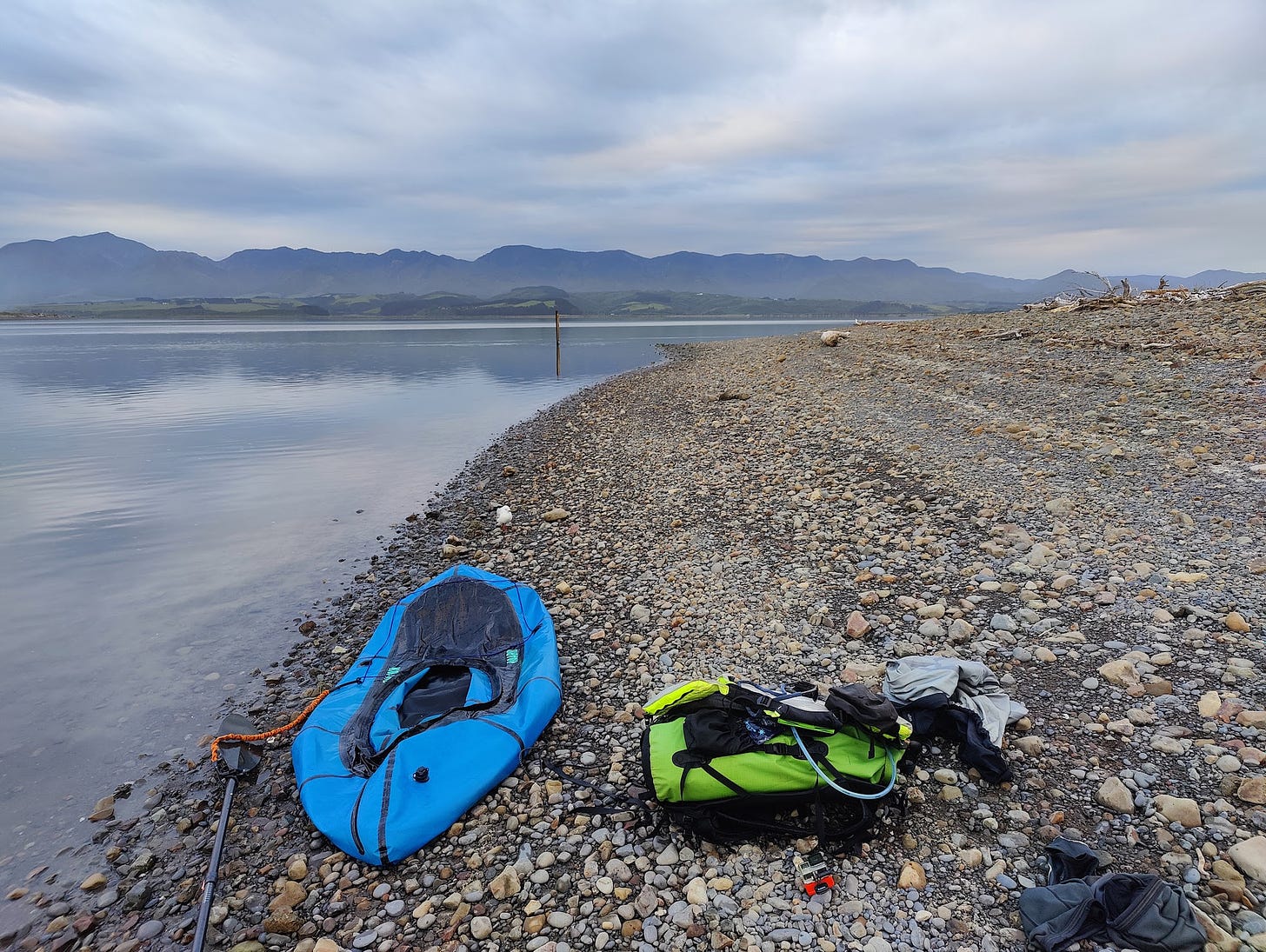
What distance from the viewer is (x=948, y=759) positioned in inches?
176

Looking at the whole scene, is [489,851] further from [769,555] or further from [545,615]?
[769,555]

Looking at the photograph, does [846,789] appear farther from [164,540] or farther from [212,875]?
[164,540]

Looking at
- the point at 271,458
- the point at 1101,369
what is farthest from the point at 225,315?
the point at 1101,369

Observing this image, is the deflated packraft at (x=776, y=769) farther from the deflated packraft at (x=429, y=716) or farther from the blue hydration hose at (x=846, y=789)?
the deflated packraft at (x=429, y=716)

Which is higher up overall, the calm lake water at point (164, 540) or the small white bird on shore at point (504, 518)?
the small white bird on shore at point (504, 518)

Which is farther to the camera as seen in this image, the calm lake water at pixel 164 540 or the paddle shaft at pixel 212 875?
the calm lake water at pixel 164 540

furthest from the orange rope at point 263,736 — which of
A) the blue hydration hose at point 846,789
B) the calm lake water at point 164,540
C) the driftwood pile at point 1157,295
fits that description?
the driftwood pile at point 1157,295

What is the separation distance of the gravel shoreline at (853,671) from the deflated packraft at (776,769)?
→ 20 cm

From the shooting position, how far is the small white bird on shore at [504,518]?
459 inches

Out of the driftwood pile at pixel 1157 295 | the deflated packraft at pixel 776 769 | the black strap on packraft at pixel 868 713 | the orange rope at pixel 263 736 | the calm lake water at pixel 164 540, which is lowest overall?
the calm lake water at pixel 164 540

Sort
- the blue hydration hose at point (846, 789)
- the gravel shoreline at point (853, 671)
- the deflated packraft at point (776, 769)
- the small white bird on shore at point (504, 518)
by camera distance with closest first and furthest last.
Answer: the gravel shoreline at point (853, 671) < the blue hydration hose at point (846, 789) < the deflated packraft at point (776, 769) < the small white bird on shore at point (504, 518)

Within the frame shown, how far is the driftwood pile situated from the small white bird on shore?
22110mm

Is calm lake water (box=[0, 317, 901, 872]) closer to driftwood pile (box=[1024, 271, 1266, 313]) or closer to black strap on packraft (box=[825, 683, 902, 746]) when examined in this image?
black strap on packraft (box=[825, 683, 902, 746])

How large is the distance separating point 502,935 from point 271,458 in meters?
18.8
